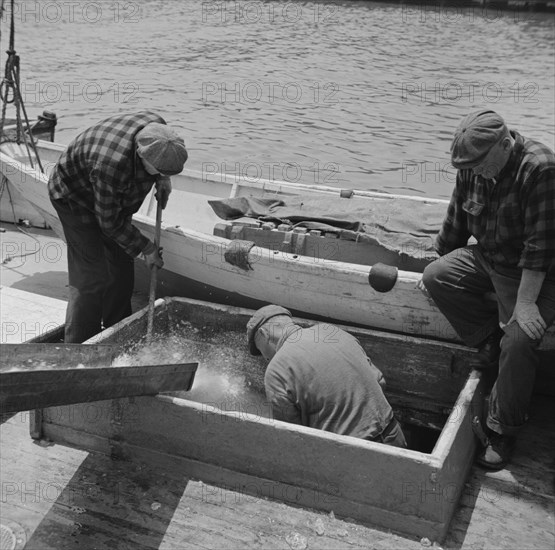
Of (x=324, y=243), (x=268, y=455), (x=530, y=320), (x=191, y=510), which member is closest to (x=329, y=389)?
(x=268, y=455)

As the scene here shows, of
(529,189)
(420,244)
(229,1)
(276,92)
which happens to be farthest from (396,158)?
(229,1)

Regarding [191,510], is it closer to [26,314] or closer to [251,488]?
[251,488]

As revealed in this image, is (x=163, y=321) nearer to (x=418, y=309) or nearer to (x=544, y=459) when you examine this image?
(x=418, y=309)

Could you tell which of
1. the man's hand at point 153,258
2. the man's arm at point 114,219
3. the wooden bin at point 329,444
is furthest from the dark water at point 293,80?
the wooden bin at point 329,444

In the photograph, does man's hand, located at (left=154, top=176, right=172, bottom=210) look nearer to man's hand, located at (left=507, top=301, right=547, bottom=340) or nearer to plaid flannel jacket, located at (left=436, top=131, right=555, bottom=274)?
plaid flannel jacket, located at (left=436, top=131, right=555, bottom=274)

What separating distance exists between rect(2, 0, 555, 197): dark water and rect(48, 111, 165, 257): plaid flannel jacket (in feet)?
18.2

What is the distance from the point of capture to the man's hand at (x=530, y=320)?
12.4 feet

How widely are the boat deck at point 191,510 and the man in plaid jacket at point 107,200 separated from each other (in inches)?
47.6

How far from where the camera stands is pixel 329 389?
142 inches

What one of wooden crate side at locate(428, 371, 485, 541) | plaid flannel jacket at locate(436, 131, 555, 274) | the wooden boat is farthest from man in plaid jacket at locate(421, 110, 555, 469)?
the wooden boat

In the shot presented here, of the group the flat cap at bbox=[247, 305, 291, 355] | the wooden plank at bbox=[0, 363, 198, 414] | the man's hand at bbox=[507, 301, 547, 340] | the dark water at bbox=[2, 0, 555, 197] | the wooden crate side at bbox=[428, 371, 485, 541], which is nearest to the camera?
the wooden plank at bbox=[0, 363, 198, 414]

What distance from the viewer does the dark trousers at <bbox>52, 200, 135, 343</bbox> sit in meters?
4.90

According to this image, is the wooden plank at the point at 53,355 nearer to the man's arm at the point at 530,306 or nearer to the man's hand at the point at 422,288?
the man's hand at the point at 422,288

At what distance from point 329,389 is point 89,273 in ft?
7.15
